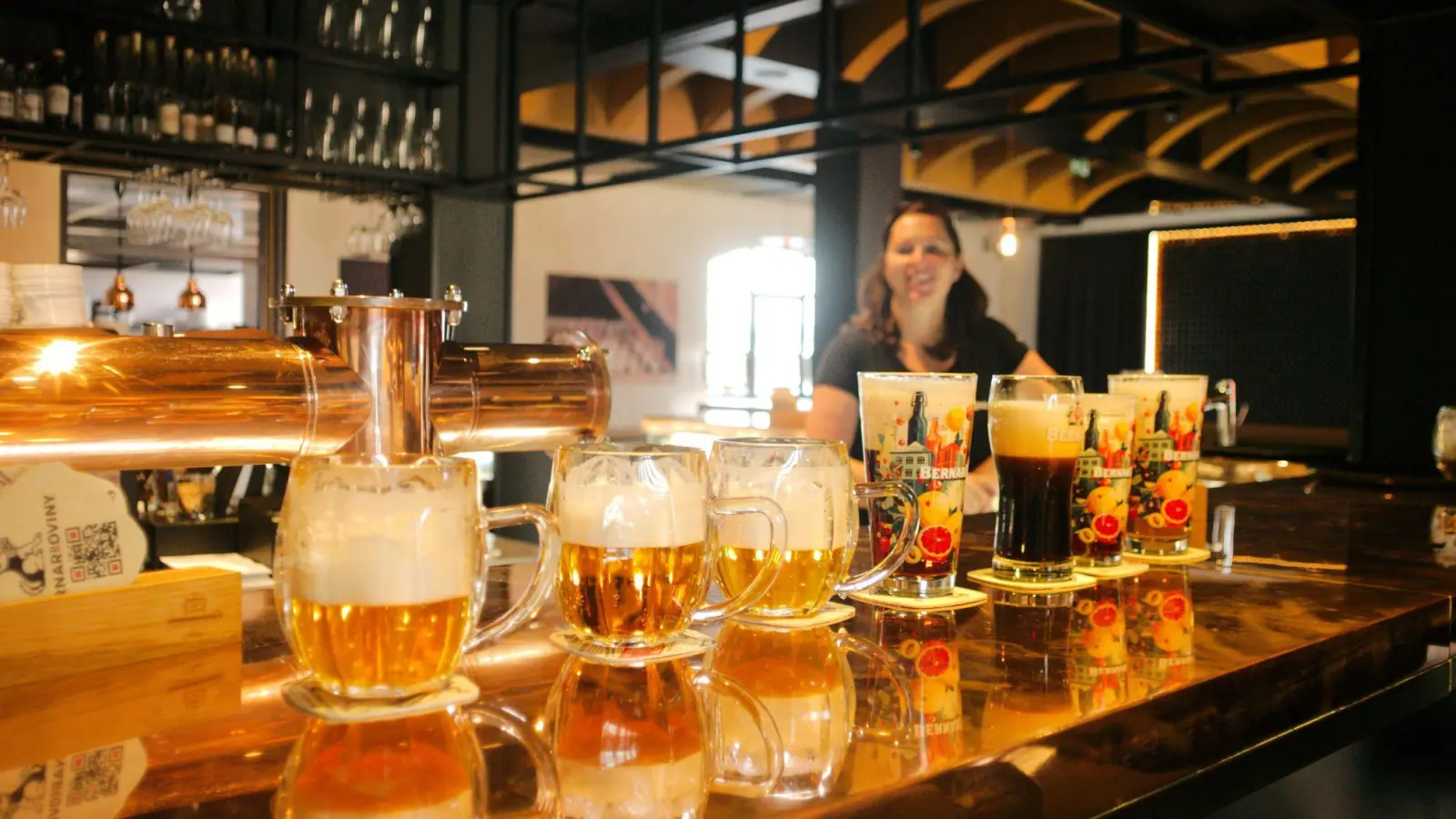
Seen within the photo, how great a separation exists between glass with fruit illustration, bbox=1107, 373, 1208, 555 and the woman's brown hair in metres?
2.11

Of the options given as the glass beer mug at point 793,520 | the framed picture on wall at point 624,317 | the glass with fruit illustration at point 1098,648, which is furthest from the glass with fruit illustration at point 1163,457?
the framed picture on wall at point 624,317

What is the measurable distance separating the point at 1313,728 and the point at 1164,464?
17.8 inches

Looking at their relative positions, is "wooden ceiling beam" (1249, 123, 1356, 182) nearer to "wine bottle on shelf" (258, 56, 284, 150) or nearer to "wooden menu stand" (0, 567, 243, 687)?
"wine bottle on shelf" (258, 56, 284, 150)

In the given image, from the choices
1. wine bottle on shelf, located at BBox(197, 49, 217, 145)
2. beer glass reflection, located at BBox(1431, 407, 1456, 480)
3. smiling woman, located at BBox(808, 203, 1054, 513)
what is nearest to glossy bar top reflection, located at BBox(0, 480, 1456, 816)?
beer glass reflection, located at BBox(1431, 407, 1456, 480)

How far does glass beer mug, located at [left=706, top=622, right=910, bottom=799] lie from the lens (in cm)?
56

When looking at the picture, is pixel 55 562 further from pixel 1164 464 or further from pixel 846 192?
pixel 846 192

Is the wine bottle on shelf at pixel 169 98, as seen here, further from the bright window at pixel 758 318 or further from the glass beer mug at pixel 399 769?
the bright window at pixel 758 318

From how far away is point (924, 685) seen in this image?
2.40 feet

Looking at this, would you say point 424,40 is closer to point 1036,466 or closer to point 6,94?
point 6,94

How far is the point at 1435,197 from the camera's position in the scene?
10.0 ft

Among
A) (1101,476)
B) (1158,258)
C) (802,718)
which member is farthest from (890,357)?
(1158,258)

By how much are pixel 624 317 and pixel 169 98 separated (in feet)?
22.8

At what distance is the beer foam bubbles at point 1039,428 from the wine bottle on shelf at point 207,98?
393 centimetres

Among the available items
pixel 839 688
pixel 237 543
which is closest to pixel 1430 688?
pixel 839 688
